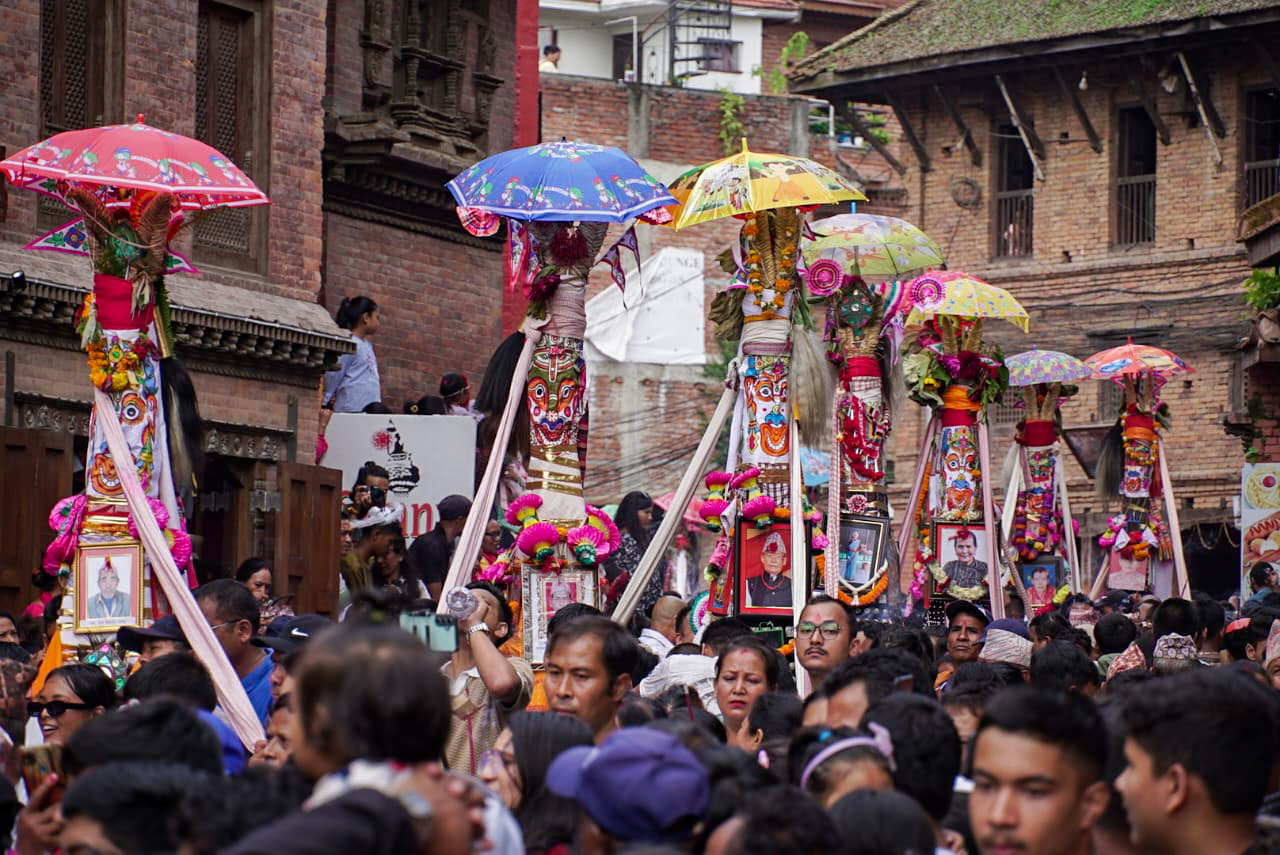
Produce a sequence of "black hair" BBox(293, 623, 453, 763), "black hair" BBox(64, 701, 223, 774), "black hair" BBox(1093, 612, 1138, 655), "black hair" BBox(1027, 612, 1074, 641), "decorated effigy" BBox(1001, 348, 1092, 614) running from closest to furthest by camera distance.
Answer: "black hair" BBox(293, 623, 453, 763) → "black hair" BBox(64, 701, 223, 774) → "black hair" BBox(1027, 612, 1074, 641) → "black hair" BBox(1093, 612, 1138, 655) → "decorated effigy" BBox(1001, 348, 1092, 614)

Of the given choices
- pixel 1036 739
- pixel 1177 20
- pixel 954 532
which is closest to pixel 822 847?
pixel 1036 739

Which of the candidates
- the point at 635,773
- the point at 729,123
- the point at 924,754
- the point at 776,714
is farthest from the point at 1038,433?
the point at 635,773

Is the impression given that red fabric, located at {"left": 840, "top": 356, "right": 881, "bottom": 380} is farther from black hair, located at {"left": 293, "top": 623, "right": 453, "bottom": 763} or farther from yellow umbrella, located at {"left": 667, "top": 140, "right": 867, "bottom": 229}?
black hair, located at {"left": 293, "top": 623, "right": 453, "bottom": 763}

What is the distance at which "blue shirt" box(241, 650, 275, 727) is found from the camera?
10.5 meters

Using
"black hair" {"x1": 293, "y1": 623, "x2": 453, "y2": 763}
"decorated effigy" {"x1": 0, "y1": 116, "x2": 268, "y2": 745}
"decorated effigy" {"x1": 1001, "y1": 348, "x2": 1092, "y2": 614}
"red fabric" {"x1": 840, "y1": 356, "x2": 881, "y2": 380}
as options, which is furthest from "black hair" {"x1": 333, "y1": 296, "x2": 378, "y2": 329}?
"black hair" {"x1": 293, "y1": 623, "x2": 453, "y2": 763}

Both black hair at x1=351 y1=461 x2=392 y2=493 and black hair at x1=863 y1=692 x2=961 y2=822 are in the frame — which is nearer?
black hair at x1=863 y1=692 x2=961 y2=822

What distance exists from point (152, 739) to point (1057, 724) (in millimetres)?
2297

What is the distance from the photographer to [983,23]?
3575cm

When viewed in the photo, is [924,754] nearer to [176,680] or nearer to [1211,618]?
[176,680]

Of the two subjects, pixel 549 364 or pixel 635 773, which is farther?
pixel 549 364

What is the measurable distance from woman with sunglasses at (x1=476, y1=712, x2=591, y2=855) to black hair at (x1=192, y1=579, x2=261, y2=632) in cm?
422

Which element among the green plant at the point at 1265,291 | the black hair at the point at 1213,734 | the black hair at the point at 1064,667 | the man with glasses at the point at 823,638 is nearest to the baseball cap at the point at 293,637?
the man with glasses at the point at 823,638

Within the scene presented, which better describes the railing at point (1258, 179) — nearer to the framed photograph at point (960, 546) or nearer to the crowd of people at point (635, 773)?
the framed photograph at point (960, 546)

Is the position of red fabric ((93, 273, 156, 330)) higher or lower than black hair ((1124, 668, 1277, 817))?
higher
